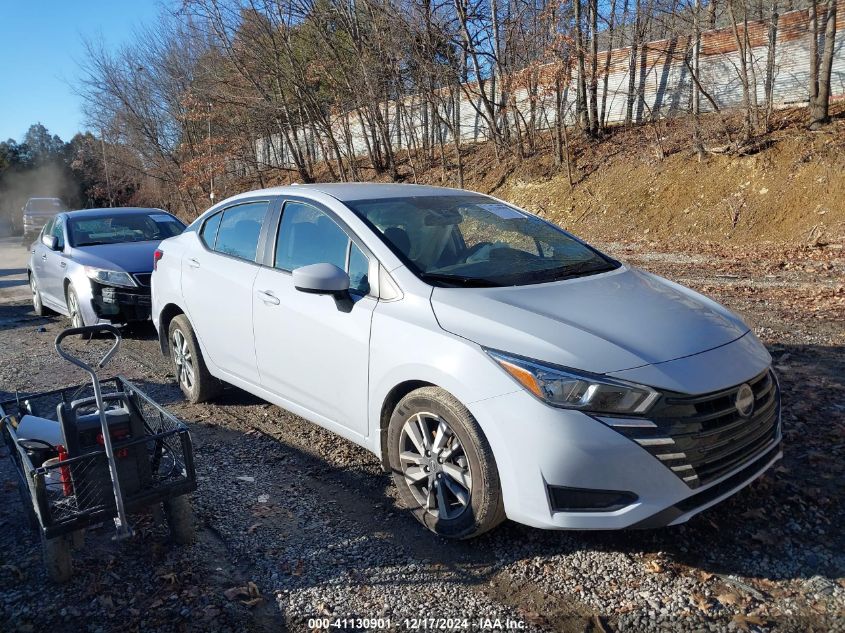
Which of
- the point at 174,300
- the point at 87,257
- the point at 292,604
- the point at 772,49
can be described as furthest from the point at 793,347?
the point at 772,49

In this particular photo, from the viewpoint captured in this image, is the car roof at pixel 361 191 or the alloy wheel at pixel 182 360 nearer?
the car roof at pixel 361 191

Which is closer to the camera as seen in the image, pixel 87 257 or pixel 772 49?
pixel 87 257

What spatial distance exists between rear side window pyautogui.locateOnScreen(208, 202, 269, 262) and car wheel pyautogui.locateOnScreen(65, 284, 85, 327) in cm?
385

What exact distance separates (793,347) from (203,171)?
24629mm

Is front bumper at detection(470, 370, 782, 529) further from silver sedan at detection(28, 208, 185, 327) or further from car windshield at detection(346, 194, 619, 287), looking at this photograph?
silver sedan at detection(28, 208, 185, 327)

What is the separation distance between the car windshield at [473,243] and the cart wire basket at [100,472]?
157 centimetres

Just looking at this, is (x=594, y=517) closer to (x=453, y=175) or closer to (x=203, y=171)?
(x=453, y=175)

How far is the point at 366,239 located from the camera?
12.9ft

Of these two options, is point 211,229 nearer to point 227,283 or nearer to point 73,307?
point 227,283

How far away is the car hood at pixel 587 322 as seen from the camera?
302cm

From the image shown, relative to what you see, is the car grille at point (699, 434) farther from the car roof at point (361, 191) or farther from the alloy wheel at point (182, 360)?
the alloy wheel at point (182, 360)

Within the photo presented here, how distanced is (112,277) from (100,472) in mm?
5466

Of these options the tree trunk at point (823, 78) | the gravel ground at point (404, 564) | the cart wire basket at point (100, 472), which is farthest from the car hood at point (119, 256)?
the tree trunk at point (823, 78)

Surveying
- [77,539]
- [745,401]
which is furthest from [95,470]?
[745,401]
